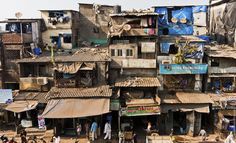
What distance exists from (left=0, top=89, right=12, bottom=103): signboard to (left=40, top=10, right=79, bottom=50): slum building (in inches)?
344

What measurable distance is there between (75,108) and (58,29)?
13.2m

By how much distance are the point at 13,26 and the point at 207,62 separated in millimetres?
21367

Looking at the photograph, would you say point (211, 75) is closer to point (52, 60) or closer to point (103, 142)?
point (103, 142)

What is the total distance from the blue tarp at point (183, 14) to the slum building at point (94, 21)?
8898 mm

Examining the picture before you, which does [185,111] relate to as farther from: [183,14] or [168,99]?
[183,14]

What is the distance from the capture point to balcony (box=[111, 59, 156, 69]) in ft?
90.9

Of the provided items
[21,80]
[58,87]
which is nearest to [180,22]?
[58,87]

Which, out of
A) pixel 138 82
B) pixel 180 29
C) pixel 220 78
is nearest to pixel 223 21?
pixel 180 29

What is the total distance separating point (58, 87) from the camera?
2688 cm

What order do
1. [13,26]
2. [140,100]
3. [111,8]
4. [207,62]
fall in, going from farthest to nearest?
[111,8] → [13,26] → [207,62] → [140,100]

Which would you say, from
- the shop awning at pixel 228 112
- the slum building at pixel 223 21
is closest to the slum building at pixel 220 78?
the shop awning at pixel 228 112

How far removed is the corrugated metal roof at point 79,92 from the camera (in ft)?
82.9

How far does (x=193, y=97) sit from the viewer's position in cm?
2659

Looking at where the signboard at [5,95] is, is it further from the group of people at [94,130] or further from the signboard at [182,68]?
the signboard at [182,68]
